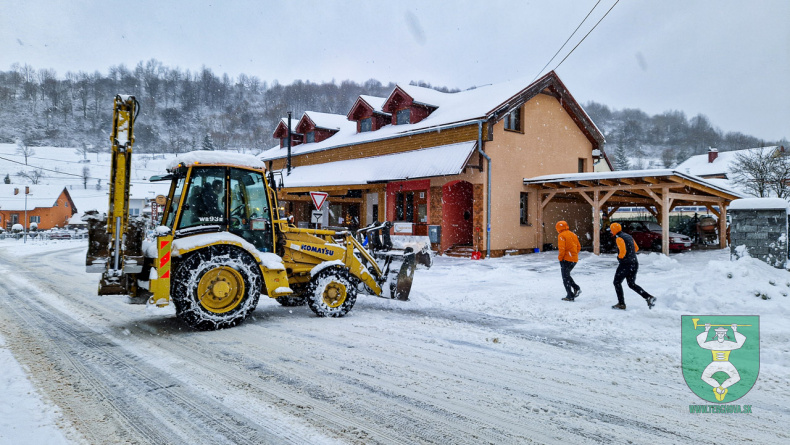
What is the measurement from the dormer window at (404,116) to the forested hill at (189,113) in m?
55.5

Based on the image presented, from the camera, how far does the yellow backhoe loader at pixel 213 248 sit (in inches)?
236

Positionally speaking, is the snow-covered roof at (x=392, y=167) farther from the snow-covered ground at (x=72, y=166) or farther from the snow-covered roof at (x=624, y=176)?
the snow-covered ground at (x=72, y=166)

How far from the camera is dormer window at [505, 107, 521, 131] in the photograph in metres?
19.8

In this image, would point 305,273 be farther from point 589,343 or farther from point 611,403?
point 611,403

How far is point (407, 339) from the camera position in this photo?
6098mm

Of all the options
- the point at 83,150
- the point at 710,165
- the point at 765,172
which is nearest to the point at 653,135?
the point at 710,165

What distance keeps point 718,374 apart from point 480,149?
549 inches

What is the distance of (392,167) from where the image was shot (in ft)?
66.7

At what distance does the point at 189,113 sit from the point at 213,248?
95.9m

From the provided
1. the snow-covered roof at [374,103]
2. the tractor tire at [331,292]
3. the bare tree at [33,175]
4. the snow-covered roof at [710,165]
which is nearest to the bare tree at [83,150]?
the bare tree at [33,175]

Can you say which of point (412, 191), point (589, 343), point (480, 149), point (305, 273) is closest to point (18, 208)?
point (412, 191)

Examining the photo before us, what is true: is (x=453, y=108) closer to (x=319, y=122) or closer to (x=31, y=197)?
(x=319, y=122)

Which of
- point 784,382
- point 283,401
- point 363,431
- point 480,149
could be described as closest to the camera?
point 363,431

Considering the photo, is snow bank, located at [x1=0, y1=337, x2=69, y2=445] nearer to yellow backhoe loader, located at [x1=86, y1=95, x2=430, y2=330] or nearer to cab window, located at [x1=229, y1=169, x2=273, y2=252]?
yellow backhoe loader, located at [x1=86, y1=95, x2=430, y2=330]
